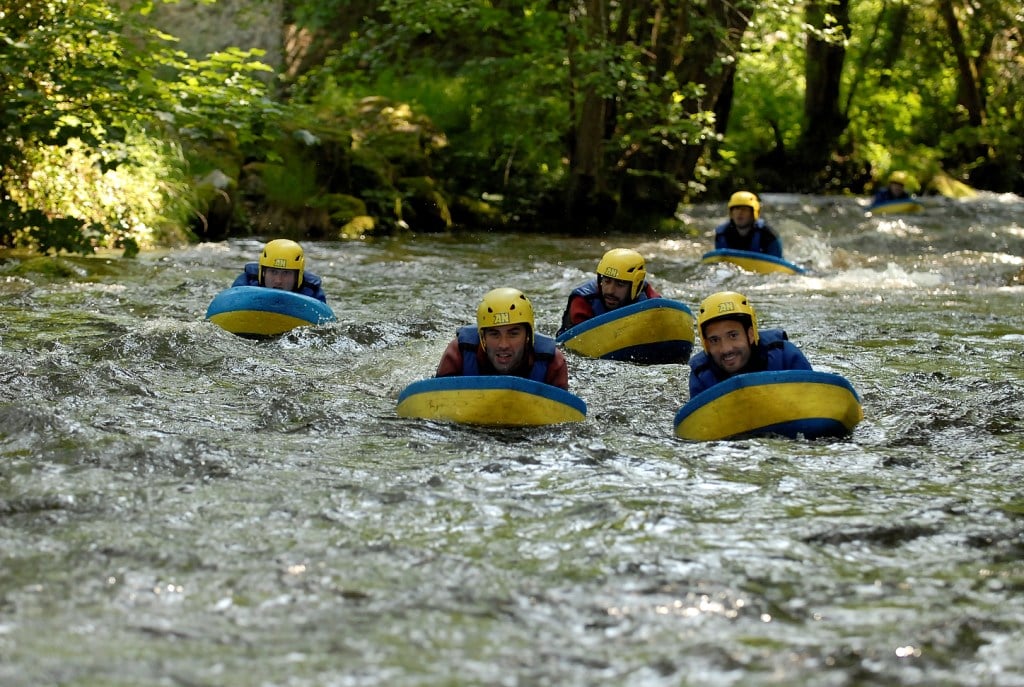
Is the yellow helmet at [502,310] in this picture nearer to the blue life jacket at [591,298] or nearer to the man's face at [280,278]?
the blue life jacket at [591,298]

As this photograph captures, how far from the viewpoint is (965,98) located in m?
31.2

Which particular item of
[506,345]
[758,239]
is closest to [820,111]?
[758,239]

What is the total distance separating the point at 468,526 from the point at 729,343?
102 inches

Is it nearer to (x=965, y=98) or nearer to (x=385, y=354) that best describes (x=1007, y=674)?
(x=385, y=354)

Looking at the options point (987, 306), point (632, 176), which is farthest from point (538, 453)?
point (632, 176)

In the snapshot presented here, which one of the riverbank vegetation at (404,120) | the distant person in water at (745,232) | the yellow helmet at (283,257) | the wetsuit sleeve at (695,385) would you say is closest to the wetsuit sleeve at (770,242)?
the distant person in water at (745,232)

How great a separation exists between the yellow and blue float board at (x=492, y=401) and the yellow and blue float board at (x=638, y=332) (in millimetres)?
2420

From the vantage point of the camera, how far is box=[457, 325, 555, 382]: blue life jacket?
7.22 metres

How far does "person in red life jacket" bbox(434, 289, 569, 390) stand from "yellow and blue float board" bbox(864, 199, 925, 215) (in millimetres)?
16863

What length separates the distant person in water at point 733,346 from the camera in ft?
23.0

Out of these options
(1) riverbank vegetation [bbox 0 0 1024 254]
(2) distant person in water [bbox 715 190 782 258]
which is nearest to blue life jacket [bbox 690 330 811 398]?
(1) riverbank vegetation [bbox 0 0 1024 254]

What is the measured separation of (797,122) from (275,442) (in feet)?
83.8

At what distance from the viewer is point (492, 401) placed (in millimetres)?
6605

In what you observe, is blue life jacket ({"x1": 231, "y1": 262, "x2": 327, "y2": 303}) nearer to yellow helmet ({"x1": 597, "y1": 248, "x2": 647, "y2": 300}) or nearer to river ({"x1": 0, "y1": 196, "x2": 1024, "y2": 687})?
river ({"x1": 0, "y1": 196, "x2": 1024, "y2": 687})
